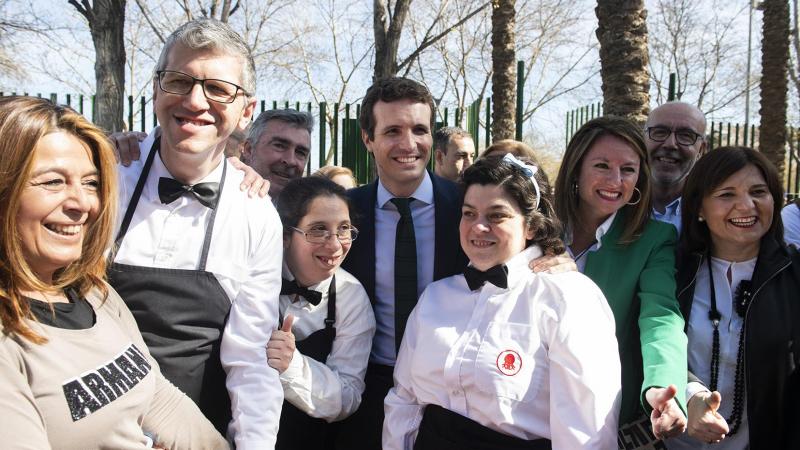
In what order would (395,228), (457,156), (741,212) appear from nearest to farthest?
(741,212)
(395,228)
(457,156)

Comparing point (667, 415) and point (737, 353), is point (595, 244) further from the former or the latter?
point (667, 415)

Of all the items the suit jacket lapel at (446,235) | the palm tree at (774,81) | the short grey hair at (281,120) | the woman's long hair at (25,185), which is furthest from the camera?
the palm tree at (774,81)

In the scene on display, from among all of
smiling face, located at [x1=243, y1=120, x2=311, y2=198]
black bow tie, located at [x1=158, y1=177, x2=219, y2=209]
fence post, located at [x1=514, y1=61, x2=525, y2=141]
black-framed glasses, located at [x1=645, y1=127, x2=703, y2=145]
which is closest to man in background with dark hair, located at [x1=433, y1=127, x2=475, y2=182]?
fence post, located at [x1=514, y1=61, x2=525, y2=141]

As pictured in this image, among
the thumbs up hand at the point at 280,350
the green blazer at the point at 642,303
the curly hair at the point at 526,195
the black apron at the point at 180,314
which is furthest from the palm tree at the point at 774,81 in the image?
the black apron at the point at 180,314

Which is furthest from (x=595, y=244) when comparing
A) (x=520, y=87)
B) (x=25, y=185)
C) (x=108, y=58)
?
(x=108, y=58)

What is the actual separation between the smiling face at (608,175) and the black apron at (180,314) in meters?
1.74

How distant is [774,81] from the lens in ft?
40.6

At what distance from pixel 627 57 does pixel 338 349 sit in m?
4.78

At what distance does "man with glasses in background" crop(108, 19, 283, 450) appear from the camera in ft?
7.79

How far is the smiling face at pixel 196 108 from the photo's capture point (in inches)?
96.3

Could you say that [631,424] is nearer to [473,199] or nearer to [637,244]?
[637,244]

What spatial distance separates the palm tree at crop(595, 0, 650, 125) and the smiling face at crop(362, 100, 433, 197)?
3.53 m

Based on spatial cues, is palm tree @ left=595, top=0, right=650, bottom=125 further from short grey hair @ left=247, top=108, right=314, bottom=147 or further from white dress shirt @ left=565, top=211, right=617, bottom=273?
white dress shirt @ left=565, top=211, right=617, bottom=273

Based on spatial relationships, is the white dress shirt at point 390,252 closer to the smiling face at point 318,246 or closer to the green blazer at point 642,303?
the smiling face at point 318,246
